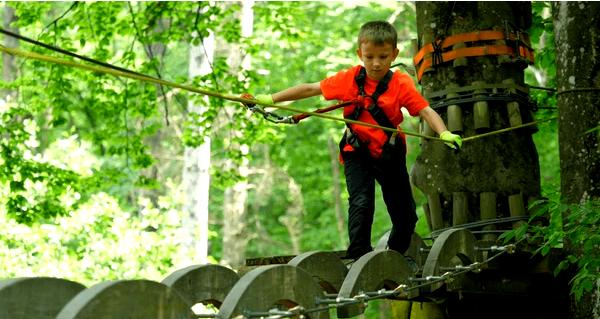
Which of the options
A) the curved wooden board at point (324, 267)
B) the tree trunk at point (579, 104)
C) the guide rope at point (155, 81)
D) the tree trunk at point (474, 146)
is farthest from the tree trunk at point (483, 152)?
the curved wooden board at point (324, 267)

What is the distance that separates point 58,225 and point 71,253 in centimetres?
81

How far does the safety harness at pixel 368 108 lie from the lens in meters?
3.98

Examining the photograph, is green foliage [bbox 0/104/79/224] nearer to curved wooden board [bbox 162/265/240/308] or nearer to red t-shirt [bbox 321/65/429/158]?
red t-shirt [bbox 321/65/429/158]

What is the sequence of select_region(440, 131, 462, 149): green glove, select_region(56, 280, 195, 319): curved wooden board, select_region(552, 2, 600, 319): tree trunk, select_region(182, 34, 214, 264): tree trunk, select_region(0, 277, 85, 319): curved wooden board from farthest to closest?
select_region(182, 34, 214, 264): tree trunk
select_region(440, 131, 462, 149): green glove
select_region(552, 2, 600, 319): tree trunk
select_region(0, 277, 85, 319): curved wooden board
select_region(56, 280, 195, 319): curved wooden board

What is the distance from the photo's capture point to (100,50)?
28.5 feet

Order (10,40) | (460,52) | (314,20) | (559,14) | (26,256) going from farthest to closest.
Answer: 1. (314,20)
2. (10,40)
3. (26,256)
4. (460,52)
5. (559,14)

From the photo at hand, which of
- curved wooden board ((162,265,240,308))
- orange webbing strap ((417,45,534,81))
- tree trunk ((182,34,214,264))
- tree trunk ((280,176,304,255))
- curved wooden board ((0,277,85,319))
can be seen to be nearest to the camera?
curved wooden board ((0,277,85,319))

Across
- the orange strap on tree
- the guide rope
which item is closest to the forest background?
the orange strap on tree

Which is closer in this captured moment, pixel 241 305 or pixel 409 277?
pixel 241 305

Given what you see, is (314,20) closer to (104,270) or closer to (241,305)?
(104,270)

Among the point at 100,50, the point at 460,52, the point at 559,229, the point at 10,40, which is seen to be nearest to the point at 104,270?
the point at 100,50

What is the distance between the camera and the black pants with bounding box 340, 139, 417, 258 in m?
3.97

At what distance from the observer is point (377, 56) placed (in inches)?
156

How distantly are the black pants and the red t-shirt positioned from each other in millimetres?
60
